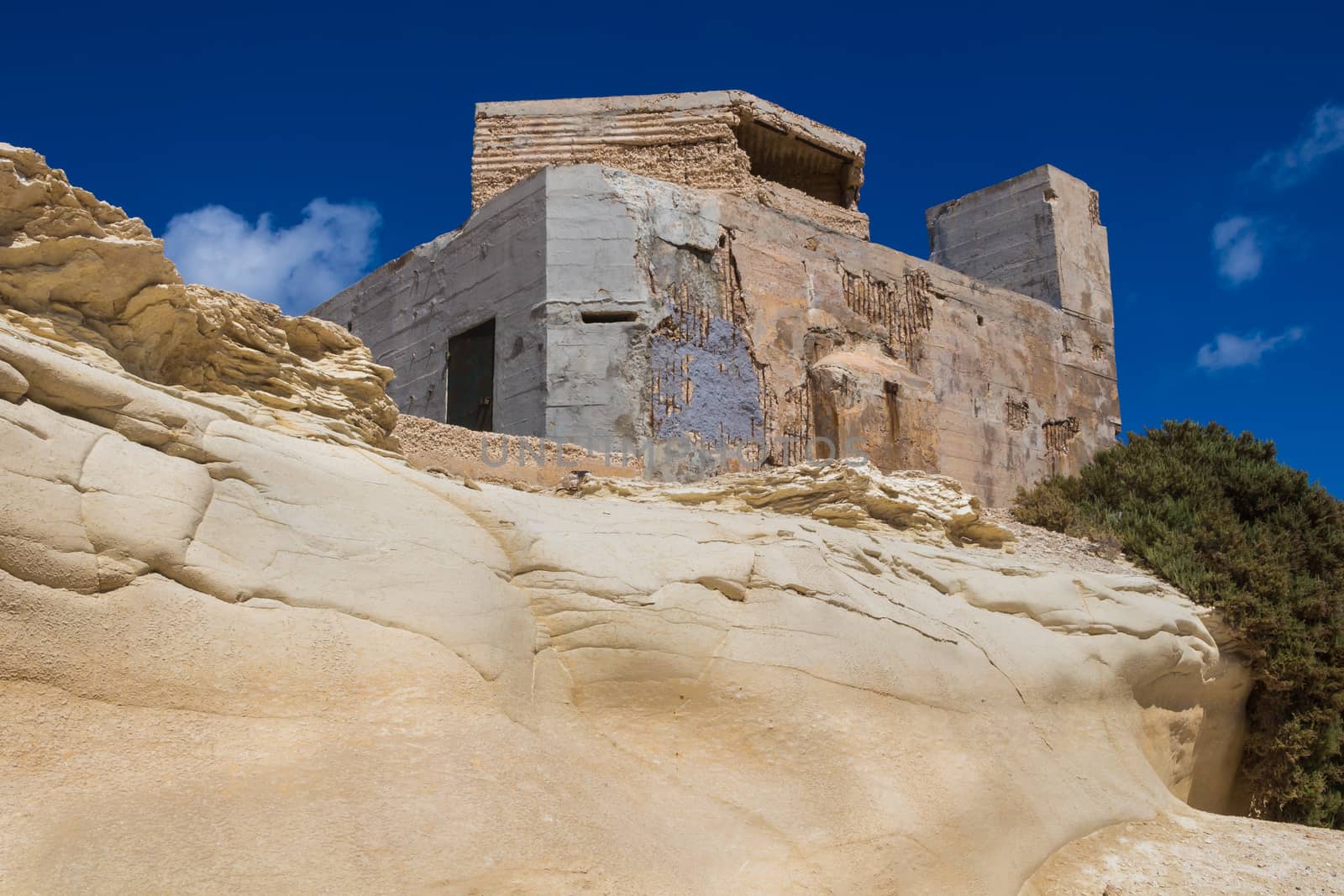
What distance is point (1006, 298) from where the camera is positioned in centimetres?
1555

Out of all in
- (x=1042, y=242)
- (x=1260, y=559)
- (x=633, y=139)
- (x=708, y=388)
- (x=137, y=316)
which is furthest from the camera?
(x=1042, y=242)

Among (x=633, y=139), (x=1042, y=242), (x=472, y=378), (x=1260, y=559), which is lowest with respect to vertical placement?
(x=1260, y=559)

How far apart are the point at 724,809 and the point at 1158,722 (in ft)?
15.8

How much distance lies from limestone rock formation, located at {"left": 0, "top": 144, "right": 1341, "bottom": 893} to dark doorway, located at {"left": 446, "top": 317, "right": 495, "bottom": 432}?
451 cm

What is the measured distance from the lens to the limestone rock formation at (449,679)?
3.83 m

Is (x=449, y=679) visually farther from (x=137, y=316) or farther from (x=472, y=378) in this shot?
(x=472, y=378)

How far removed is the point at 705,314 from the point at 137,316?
660cm

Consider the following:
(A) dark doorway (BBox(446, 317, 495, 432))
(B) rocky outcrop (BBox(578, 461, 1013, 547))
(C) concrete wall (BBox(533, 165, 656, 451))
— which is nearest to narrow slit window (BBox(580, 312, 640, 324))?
(C) concrete wall (BBox(533, 165, 656, 451))

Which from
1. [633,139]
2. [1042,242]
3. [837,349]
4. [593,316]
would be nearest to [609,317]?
[593,316]

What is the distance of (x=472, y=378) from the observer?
12.6 metres

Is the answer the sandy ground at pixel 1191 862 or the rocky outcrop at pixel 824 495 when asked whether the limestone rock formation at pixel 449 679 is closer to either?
the sandy ground at pixel 1191 862

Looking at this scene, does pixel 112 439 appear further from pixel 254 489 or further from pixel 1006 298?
pixel 1006 298

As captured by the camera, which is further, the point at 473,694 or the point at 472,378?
the point at 472,378

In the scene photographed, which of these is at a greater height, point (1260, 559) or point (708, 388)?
point (708, 388)
